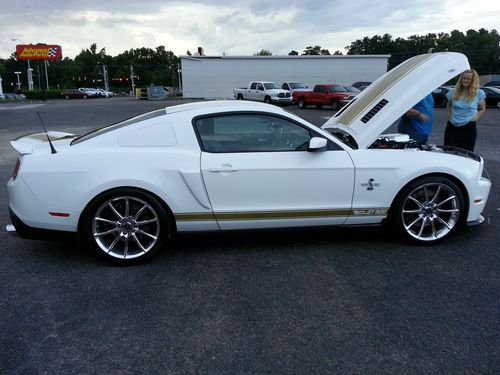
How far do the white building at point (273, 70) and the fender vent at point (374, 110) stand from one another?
4078 cm

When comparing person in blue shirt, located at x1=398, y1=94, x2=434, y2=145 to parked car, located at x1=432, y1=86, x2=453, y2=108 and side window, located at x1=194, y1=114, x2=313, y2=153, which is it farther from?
parked car, located at x1=432, y1=86, x2=453, y2=108

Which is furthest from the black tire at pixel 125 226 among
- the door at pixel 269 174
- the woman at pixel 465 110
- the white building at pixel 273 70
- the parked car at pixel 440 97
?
the white building at pixel 273 70

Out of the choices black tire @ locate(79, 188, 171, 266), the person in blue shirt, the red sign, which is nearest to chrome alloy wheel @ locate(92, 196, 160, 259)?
black tire @ locate(79, 188, 171, 266)

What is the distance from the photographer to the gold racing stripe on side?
382cm

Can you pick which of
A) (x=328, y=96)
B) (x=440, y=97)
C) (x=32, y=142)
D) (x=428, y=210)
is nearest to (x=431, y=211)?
(x=428, y=210)

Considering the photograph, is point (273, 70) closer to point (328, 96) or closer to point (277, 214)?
point (328, 96)

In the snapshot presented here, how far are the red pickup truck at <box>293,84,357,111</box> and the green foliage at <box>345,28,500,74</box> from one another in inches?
2456

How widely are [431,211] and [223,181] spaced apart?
202 cm

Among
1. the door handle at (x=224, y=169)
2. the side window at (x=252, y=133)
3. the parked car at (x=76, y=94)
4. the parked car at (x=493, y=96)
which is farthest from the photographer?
the parked car at (x=76, y=94)

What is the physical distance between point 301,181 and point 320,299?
1126 millimetres

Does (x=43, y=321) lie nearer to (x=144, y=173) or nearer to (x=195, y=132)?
(x=144, y=173)

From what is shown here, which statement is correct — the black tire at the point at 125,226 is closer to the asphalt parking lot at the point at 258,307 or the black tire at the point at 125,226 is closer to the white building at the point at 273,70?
the asphalt parking lot at the point at 258,307

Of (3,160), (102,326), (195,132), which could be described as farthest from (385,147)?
(3,160)

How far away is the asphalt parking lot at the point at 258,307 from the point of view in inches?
97.7
